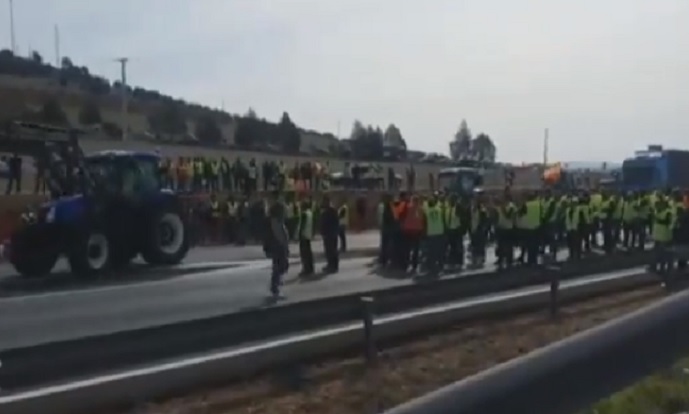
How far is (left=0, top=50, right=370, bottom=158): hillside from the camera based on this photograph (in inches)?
3478

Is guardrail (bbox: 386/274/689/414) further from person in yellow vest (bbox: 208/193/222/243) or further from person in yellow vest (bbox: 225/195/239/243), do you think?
person in yellow vest (bbox: 225/195/239/243)

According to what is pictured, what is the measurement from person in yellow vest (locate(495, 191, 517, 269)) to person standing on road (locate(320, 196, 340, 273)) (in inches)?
149

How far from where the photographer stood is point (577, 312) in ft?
62.1

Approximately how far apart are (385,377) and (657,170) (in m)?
48.7

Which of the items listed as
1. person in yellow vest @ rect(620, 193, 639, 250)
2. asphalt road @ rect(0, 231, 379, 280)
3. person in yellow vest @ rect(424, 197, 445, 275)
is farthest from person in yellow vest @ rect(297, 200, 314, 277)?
person in yellow vest @ rect(620, 193, 639, 250)

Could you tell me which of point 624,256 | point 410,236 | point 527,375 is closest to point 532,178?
point 410,236

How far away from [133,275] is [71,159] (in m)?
2.81

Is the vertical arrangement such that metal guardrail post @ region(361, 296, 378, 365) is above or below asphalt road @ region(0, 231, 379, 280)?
above

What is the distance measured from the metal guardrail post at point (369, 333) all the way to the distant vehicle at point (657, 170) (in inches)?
1863

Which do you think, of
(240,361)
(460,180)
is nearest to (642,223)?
(460,180)

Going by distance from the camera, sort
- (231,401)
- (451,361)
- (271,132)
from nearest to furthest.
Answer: (231,401) < (451,361) < (271,132)

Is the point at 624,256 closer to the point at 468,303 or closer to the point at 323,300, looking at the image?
the point at 468,303

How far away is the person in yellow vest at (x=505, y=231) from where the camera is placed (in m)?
33.4

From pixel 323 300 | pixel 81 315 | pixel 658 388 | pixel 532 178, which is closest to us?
pixel 658 388
